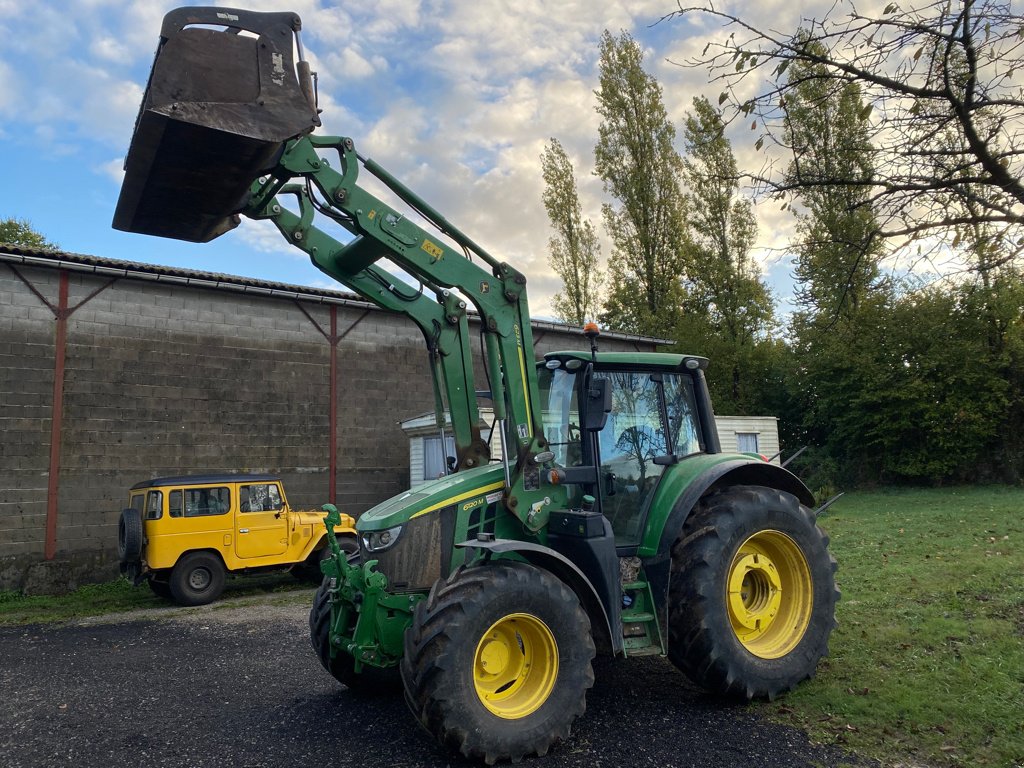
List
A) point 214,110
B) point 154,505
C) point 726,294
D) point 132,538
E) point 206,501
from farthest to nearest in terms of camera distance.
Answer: point 726,294, point 206,501, point 154,505, point 132,538, point 214,110

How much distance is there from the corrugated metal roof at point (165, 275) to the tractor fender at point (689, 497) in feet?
21.7

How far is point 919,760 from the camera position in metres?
3.99

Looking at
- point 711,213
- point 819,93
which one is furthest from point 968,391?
point 819,93

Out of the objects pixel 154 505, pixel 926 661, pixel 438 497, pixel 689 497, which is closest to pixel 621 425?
pixel 689 497

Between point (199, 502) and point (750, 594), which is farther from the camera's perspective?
point (199, 502)

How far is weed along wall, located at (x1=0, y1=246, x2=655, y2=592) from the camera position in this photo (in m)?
12.8

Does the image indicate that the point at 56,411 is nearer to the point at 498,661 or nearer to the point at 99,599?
the point at 99,599

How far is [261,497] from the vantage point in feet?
40.4

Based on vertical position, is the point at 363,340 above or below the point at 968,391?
above

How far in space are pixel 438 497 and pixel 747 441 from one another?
17328 millimetres

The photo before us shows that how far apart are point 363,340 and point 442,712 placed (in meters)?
13.4

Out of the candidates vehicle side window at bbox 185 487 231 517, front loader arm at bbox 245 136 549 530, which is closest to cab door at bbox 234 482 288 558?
vehicle side window at bbox 185 487 231 517

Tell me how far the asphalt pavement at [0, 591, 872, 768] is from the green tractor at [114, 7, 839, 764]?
0.32 meters

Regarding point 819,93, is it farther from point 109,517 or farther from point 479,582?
point 109,517
